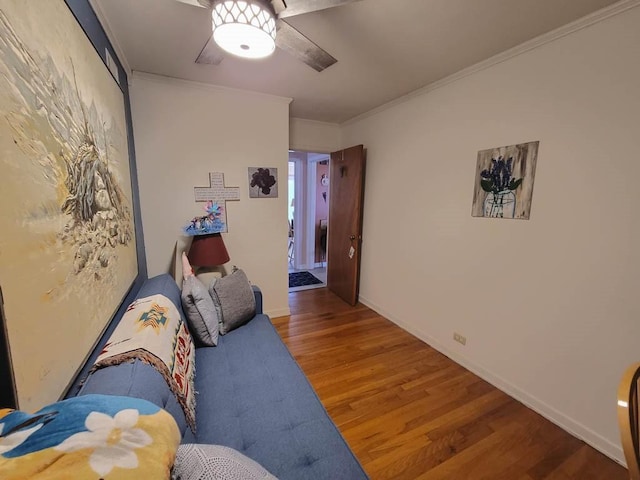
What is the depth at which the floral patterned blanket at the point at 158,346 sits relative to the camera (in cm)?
99

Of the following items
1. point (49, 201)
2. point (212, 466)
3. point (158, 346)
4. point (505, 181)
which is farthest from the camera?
point (505, 181)

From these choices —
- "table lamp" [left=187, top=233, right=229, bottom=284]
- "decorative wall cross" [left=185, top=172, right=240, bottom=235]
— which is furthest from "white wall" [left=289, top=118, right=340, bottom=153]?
"table lamp" [left=187, top=233, right=229, bottom=284]

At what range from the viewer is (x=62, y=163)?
2.84 ft

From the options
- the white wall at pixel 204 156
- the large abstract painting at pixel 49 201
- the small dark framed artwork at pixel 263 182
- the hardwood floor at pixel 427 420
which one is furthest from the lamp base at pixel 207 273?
the large abstract painting at pixel 49 201

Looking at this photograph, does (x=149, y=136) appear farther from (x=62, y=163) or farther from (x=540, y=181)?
(x=540, y=181)

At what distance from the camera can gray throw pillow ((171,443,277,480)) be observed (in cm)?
62

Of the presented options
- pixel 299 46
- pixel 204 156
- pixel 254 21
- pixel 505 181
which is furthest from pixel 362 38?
pixel 204 156

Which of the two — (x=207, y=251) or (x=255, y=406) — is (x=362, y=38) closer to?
(x=207, y=251)

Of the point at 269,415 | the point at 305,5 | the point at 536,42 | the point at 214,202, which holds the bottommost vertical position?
the point at 269,415

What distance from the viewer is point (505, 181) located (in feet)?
6.17

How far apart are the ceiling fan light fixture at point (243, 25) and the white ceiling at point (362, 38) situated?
0.42 meters

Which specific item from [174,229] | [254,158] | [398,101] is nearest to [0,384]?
[174,229]

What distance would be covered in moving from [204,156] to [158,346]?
191cm

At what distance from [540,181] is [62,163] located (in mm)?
2452
